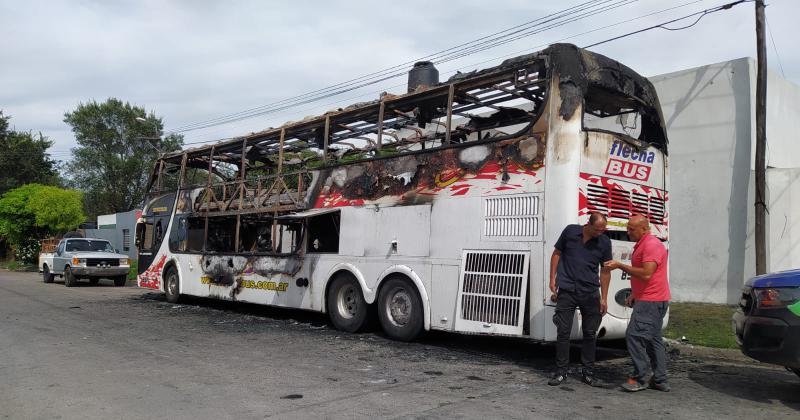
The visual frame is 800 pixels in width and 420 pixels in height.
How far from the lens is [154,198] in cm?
1603

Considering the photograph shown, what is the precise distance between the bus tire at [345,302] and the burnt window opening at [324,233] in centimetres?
58

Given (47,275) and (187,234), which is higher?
(187,234)

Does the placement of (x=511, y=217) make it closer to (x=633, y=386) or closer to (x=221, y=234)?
(x=633, y=386)

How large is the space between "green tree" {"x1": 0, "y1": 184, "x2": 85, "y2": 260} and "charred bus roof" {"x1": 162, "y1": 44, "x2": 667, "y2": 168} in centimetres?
2385

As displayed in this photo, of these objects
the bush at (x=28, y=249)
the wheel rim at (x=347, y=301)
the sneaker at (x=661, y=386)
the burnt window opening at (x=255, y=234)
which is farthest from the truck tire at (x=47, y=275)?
the sneaker at (x=661, y=386)

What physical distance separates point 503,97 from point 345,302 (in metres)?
4.17

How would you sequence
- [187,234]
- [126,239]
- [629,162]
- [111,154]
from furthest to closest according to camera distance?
1. [111,154]
2. [126,239]
3. [187,234]
4. [629,162]

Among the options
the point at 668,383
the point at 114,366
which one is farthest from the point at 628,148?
the point at 114,366

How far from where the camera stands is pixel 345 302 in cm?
1009

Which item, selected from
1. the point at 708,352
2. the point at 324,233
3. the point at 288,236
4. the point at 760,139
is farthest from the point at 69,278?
the point at 760,139

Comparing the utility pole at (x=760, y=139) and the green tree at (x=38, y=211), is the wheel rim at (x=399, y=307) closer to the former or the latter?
the utility pole at (x=760, y=139)

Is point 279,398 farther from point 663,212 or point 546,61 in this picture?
point 663,212

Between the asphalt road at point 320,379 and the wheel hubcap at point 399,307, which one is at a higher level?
the wheel hubcap at point 399,307

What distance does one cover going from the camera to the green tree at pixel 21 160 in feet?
140
